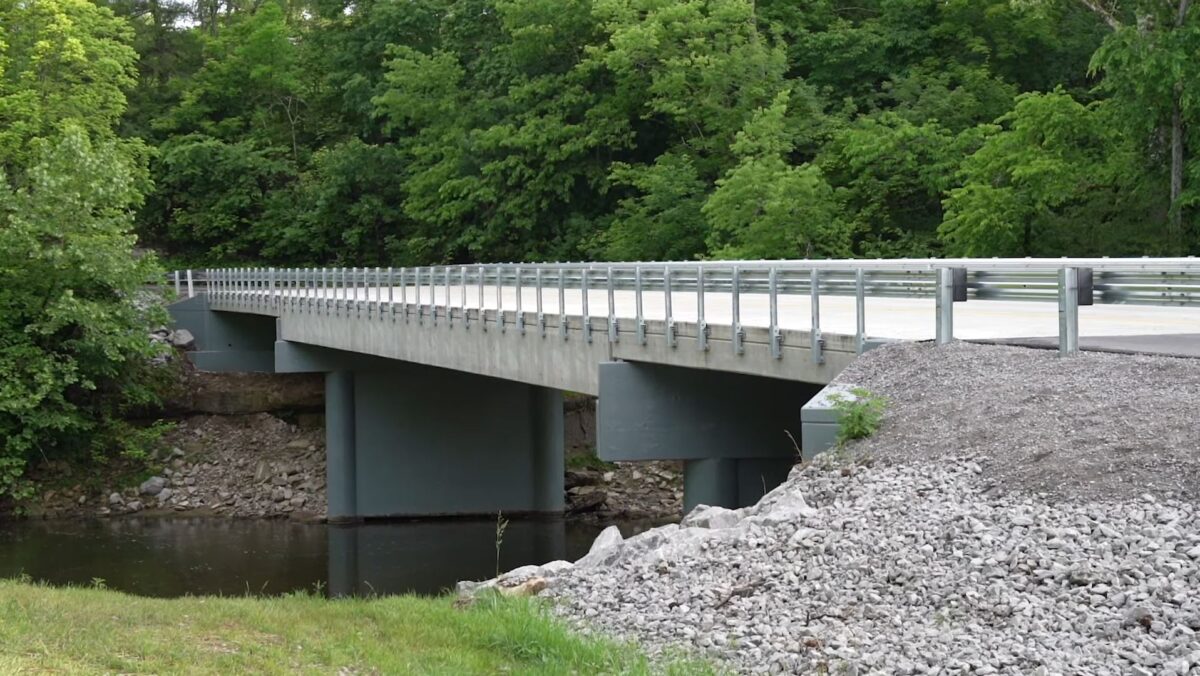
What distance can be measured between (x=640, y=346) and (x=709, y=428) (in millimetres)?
1271

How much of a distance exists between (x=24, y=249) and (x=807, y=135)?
20497 millimetres

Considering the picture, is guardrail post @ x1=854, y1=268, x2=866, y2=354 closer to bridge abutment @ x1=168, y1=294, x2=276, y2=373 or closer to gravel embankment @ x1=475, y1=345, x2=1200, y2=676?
gravel embankment @ x1=475, y1=345, x2=1200, y2=676

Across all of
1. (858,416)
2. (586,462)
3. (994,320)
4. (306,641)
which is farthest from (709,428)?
(586,462)

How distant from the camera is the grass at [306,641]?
952 cm

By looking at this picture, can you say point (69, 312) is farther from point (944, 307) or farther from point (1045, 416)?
point (1045, 416)

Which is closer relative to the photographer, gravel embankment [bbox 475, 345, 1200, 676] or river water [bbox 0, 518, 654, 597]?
gravel embankment [bbox 475, 345, 1200, 676]

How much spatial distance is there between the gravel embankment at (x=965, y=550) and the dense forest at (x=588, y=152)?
2083 cm

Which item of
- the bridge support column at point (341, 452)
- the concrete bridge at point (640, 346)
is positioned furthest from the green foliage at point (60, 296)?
the bridge support column at point (341, 452)

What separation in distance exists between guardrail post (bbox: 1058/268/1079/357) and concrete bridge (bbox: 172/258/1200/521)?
0.06ft

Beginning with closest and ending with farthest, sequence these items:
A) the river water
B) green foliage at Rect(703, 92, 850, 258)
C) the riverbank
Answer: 1. the river water
2. green foliage at Rect(703, 92, 850, 258)
3. the riverbank

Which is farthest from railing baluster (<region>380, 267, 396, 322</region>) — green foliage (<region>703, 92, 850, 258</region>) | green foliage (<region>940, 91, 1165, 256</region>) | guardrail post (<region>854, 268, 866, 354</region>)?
guardrail post (<region>854, 268, 866, 354</region>)

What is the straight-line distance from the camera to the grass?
9.52 metres

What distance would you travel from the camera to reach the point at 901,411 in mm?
12844

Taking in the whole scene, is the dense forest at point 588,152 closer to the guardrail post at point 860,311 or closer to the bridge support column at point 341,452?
the bridge support column at point 341,452
